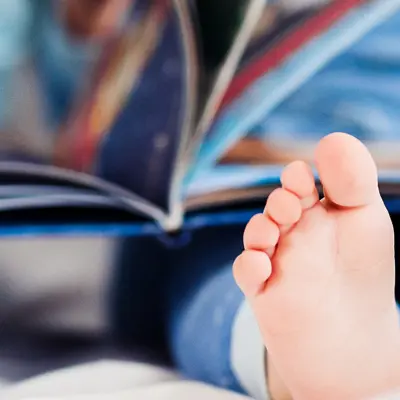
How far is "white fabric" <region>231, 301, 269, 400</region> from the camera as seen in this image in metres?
0.71

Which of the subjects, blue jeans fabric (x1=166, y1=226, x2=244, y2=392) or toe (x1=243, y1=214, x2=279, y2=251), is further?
blue jeans fabric (x1=166, y1=226, x2=244, y2=392)

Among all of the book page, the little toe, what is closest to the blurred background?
the book page

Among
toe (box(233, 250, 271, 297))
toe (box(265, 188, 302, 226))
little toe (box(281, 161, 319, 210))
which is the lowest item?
toe (box(233, 250, 271, 297))

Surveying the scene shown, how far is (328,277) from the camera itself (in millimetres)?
605

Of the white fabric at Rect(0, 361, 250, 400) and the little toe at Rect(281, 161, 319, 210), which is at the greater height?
the little toe at Rect(281, 161, 319, 210)

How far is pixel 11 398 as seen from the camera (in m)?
0.68

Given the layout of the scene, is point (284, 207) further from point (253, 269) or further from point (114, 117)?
point (114, 117)

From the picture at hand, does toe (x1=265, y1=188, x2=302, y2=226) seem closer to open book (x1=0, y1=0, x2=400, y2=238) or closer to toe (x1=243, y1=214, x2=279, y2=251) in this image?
toe (x1=243, y1=214, x2=279, y2=251)

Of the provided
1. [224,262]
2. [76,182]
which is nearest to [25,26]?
[76,182]

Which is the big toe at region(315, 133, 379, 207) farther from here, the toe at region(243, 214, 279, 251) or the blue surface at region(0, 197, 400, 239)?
the blue surface at region(0, 197, 400, 239)

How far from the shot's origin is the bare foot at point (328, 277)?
58 cm

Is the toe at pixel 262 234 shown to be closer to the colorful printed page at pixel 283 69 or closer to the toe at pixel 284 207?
the toe at pixel 284 207

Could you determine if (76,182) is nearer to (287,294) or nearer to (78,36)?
(78,36)

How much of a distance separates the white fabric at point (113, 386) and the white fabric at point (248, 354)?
0.13 feet
